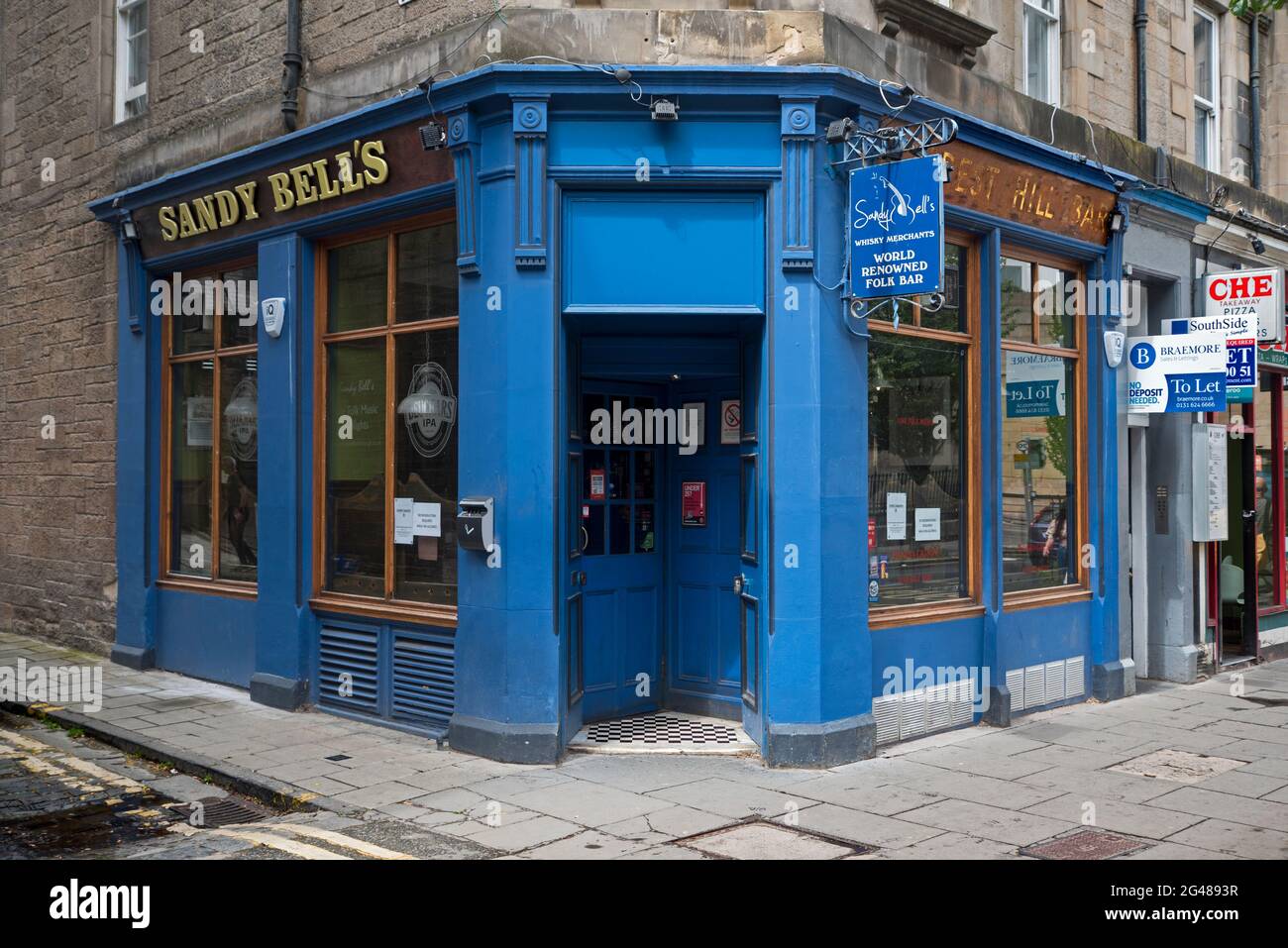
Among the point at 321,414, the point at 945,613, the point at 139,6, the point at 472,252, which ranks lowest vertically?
the point at 945,613

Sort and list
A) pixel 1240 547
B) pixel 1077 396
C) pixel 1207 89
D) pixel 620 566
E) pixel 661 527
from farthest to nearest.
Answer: pixel 1207 89, pixel 1240 547, pixel 1077 396, pixel 661 527, pixel 620 566

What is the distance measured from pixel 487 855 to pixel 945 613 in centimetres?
475

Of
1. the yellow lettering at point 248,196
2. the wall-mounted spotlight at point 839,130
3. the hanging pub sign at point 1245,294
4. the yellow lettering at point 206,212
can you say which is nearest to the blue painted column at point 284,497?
the yellow lettering at point 248,196

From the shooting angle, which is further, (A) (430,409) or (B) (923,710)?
(A) (430,409)

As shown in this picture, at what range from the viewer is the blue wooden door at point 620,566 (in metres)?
9.41

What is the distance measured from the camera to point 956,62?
9828mm

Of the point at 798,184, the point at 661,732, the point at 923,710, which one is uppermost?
the point at 798,184

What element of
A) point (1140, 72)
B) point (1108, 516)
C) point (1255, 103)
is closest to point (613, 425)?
point (1108, 516)

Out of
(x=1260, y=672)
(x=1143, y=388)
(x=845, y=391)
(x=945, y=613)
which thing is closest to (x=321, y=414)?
(x=845, y=391)

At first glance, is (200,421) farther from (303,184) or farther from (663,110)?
(663,110)

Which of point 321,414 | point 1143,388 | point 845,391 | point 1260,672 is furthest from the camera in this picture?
point 1260,672

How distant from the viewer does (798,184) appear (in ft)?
27.2

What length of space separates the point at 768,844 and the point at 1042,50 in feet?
27.7
